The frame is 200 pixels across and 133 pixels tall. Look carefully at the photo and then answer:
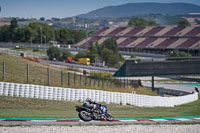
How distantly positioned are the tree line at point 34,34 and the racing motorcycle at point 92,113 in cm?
11873

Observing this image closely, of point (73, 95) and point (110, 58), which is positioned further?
point (110, 58)

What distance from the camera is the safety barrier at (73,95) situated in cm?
2687

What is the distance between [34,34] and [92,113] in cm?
A: 13431

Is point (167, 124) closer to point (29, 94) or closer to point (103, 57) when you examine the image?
point (29, 94)

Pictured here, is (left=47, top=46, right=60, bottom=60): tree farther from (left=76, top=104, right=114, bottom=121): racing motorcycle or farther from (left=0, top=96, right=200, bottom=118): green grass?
(left=76, top=104, right=114, bottom=121): racing motorcycle

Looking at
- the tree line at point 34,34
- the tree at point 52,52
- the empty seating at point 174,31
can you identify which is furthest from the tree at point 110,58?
the tree line at point 34,34

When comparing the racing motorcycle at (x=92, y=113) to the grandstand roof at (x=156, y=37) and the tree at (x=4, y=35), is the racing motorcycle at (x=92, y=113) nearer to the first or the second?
the grandstand roof at (x=156, y=37)

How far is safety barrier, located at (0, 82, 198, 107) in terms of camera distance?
88.1ft

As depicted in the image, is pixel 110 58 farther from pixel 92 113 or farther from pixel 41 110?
pixel 92 113

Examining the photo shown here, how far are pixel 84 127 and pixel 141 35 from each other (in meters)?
120

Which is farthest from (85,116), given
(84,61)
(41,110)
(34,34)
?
(34,34)

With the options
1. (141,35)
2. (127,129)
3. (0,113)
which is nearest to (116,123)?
(127,129)

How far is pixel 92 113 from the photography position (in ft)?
63.2

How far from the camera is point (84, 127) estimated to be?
1758 cm
